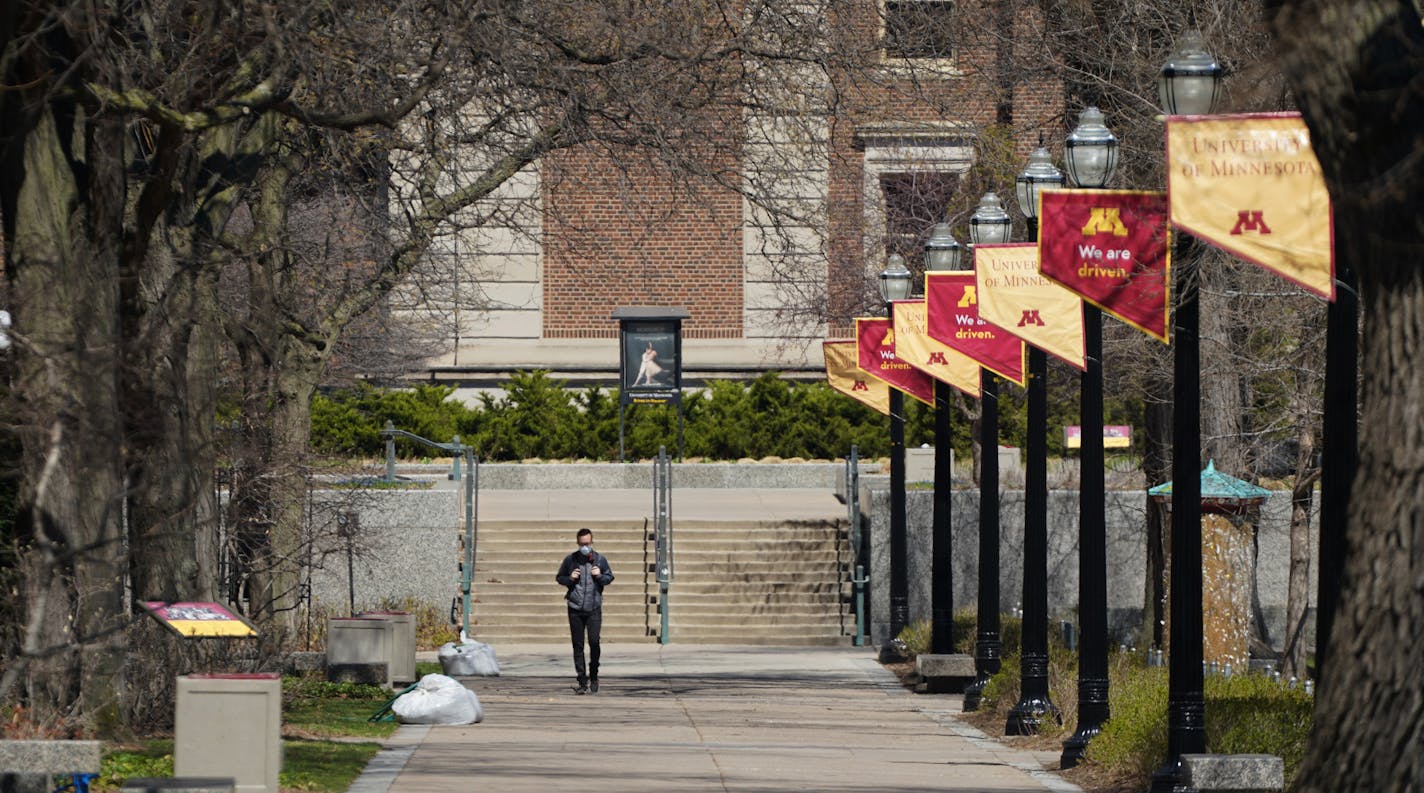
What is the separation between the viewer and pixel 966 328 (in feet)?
67.1

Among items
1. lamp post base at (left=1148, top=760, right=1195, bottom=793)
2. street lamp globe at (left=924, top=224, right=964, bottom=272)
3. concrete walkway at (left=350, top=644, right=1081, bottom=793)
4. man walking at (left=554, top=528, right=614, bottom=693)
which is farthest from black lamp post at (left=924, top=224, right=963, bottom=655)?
lamp post base at (left=1148, top=760, right=1195, bottom=793)

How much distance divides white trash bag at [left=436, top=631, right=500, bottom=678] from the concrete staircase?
5540mm

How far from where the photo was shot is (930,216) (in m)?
31.0

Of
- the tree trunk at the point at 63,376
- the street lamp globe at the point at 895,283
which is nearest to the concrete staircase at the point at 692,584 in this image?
the street lamp globe at the point at 895,283

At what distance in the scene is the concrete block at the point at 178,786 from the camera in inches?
362

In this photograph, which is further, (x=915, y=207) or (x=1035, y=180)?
(x=915, y=207)

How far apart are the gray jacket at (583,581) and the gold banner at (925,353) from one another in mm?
4085

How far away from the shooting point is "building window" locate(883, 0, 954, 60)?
20.3 meters

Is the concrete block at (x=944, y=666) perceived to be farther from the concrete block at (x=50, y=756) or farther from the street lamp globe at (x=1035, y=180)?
the concrete block at (x=50, y=756)

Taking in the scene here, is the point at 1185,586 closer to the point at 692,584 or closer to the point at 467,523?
the point at 692,584

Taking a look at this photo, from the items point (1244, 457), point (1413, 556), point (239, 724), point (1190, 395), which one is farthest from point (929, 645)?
point (1413, 556)

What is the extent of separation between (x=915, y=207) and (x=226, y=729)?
21.3 metres

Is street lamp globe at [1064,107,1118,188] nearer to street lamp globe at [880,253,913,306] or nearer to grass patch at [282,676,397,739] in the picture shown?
grass patch at [282,676,397,739]

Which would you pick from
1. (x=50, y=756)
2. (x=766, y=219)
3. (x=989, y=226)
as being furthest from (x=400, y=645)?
(x=766, y=219)
